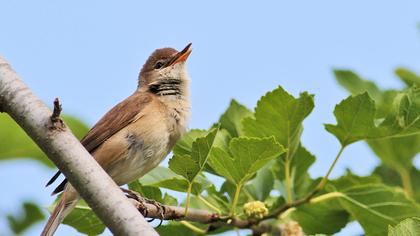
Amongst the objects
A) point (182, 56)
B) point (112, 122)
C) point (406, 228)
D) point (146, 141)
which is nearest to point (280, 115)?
point (146, 141)

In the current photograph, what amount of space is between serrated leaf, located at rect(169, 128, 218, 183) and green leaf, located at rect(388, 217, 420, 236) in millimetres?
956

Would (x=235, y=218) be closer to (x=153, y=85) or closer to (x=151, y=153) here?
(x=151, y=153)

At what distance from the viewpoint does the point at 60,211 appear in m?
4.11

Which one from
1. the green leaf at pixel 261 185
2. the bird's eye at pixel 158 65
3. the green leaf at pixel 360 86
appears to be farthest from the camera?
the bird's eye at pixel 158 65

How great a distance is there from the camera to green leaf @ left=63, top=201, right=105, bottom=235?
13.3 feet

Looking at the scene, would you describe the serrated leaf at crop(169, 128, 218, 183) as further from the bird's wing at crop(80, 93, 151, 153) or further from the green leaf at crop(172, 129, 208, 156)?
the bird's wing at crop(80, 93, 151, 153)

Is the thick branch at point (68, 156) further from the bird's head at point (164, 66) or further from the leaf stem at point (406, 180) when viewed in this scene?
the bird's head at point (164, 66)

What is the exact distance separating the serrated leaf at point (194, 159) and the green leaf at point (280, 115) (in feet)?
1.83

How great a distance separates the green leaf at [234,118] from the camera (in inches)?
171

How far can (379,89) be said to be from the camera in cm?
486

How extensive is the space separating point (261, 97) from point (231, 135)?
508 mm

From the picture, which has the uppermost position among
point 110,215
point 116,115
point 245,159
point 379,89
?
point 116,115

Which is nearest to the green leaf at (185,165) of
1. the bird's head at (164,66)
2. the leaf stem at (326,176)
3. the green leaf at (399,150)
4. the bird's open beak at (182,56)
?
the leaf stem at (326,176)

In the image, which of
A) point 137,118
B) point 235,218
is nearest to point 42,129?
point 235,218
